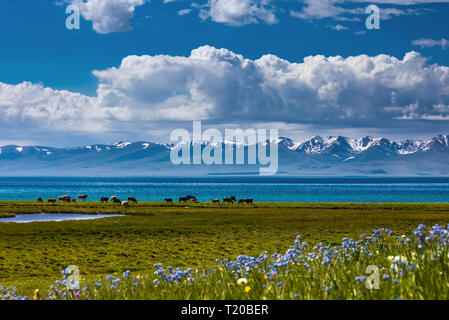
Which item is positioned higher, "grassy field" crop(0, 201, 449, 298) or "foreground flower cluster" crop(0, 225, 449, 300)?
"foreground flower cluster" crop(0, 225, 449, 300)

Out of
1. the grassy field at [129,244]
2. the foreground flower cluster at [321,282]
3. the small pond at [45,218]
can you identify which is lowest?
the small pond at [45,218]

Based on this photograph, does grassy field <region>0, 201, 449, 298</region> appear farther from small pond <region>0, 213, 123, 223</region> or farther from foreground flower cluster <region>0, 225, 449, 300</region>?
small pond <region>0, 213, 123, 223</region>

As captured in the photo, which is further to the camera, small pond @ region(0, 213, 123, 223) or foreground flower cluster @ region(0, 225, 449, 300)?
small pond @ region(0, 213, 123, 223)

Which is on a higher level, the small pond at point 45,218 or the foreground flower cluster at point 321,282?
the foreground flower cluster at point 321,282

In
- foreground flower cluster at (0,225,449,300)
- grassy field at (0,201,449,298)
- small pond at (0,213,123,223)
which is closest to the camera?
foreground flower cluster at (0,225,449,300)

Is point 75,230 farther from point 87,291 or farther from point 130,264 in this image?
point 87,291

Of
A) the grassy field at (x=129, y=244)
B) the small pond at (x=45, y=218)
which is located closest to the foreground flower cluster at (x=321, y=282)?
the grassy field at (x=129, y=244)

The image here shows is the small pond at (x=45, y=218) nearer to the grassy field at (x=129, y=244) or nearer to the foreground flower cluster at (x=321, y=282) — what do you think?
the grassy field at (x=129, y=244)

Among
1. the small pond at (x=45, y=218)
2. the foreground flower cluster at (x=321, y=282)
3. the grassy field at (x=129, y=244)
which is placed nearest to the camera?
the foreground flower cluster at (x=321, y=282)

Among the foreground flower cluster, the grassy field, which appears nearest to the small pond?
the grassy field

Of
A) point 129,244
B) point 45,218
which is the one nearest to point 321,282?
point 129,244

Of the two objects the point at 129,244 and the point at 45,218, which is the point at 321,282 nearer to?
the point at 129,244
